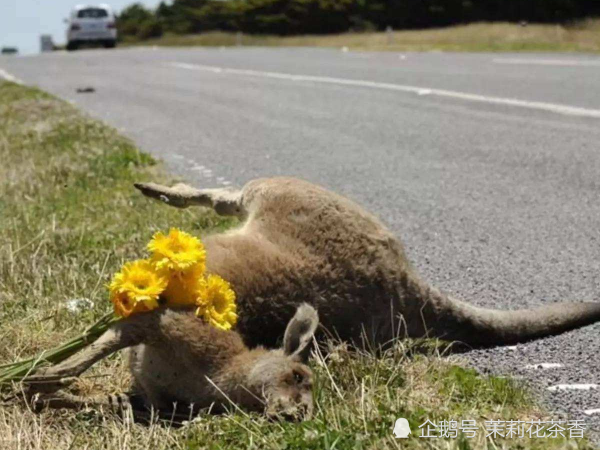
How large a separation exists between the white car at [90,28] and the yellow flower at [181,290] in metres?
41.7

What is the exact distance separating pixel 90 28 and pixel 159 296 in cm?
4195

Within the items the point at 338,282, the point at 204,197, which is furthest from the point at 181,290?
the point at 204,197

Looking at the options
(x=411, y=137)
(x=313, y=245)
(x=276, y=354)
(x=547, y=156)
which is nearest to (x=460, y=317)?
(x=313, y=245)

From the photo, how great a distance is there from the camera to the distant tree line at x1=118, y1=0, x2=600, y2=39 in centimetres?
4484

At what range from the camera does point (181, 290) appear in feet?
13.4

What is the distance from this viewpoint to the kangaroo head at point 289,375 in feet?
12.6

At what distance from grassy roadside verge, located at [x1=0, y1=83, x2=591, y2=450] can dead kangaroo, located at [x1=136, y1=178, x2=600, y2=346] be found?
0.54 ft

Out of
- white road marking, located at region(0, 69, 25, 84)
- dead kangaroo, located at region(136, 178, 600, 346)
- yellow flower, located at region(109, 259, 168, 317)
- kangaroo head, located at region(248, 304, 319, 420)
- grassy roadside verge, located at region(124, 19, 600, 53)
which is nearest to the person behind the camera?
kangaroo head, located at region(248, 304, 319, 420)

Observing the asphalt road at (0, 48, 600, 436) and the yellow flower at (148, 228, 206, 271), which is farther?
the asphalt road at (0, 48, 600, 436)

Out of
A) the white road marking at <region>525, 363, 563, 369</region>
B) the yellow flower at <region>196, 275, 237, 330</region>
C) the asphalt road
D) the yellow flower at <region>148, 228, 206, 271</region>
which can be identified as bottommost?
the asphalt road

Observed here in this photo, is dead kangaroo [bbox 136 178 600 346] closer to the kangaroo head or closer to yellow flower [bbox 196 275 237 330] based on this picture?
yellow flower [bbox 196 275 237 330]

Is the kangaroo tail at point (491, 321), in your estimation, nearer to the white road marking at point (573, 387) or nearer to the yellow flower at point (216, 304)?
the white road marking at point (573, 387)

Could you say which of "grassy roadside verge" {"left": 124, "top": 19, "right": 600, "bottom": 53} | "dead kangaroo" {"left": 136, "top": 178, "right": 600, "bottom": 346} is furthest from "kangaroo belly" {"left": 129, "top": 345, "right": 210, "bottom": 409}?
"grassy roadside verge" {"left": 124, "top": 19, "right": 600, "bottom": 53}

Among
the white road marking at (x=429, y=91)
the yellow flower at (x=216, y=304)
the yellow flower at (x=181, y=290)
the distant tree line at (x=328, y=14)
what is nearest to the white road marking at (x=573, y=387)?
the yellow flower at (x=216, y=304)
